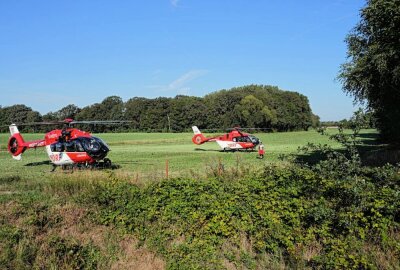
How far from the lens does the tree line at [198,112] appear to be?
116750 millimetres

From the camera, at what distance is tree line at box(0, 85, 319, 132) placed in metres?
117

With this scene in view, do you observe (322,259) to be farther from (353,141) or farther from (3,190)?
(3,190)

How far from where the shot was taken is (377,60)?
20.4 m

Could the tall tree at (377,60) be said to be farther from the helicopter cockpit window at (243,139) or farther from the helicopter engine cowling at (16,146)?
the helicopter engine cowling at (16,146)

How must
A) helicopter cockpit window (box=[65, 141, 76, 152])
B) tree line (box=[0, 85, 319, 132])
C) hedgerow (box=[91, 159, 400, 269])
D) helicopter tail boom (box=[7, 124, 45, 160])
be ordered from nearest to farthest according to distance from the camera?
hedgerow (box=[91, 159, 400, 269])
helicopter cockpit window (box=[65, 141, 76, 152])
helicopter tail boom (box=[7, 124, 45, 160])
tree line (box=[0, 85, 319, 132])

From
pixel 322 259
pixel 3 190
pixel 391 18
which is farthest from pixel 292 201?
pixel 391 18

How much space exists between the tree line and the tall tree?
296 feet

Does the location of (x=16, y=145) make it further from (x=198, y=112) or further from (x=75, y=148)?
(x=198, y=112)

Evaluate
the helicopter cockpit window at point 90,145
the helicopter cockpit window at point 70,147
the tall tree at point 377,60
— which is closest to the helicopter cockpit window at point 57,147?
the helicopter cockpit window at point 70,147

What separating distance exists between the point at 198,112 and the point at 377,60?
338 ft

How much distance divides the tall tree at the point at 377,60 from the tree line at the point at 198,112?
90.3m

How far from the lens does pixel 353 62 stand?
25625mm

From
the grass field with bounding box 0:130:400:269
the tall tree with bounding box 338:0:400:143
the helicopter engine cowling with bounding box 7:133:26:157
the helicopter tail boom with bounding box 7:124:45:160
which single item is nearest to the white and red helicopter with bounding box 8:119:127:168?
the helicopter tail boom with bounding box 7:124:45:160

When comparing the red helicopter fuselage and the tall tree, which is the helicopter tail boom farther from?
the tall tree
